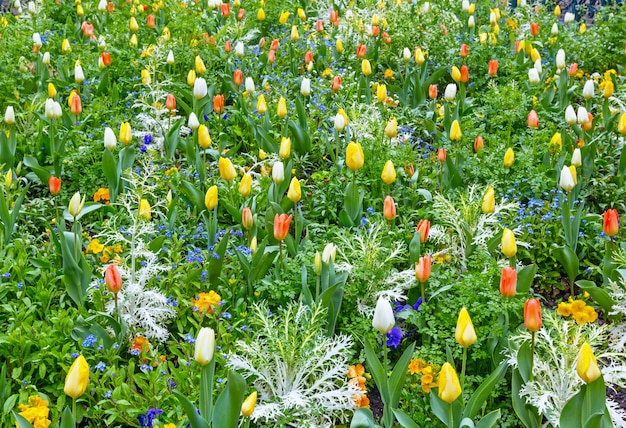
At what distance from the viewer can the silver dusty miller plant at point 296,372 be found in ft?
8.32

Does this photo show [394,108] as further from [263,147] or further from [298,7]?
[298,7]

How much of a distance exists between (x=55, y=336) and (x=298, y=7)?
4133 mm

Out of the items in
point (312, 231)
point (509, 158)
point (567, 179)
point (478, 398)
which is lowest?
point (312, 231)

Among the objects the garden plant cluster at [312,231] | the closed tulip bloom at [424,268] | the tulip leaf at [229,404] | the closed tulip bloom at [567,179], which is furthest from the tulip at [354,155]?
the tulip leaf at [229,404]

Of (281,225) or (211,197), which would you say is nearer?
(281,225)

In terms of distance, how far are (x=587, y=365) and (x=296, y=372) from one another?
3.21ft

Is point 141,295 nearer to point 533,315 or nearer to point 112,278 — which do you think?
point 112,278

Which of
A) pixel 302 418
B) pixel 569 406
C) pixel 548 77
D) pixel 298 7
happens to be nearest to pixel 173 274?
pixel 302 418

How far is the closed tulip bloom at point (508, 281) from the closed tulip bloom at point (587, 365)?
17.6 inches

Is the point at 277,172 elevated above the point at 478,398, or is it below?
above

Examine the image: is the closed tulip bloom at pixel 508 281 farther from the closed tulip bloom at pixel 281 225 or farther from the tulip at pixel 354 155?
the tulip at pixel 354 155

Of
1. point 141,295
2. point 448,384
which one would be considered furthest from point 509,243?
point 141,295

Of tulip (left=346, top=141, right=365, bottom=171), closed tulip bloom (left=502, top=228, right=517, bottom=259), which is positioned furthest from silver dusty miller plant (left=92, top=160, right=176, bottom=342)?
closed tulip bloom (left=502, top=228, right=517, bottom=259)

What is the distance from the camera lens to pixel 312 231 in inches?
137
